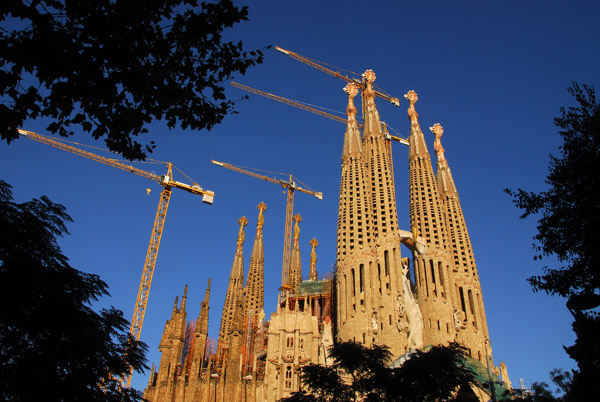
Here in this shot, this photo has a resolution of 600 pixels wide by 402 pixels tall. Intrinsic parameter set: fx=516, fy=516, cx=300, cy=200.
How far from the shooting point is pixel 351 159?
180 feet

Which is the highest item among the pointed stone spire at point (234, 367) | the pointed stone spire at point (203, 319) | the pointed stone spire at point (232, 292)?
the pointed stone spire at point (232, 292)

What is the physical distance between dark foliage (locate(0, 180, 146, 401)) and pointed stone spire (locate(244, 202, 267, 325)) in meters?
55.9

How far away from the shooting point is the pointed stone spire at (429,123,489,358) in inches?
1949

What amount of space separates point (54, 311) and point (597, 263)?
596 inches

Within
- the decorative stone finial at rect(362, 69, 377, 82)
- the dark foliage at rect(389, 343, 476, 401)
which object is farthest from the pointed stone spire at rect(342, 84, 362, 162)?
the dark foliage at rect(389, 343, 476, 401)

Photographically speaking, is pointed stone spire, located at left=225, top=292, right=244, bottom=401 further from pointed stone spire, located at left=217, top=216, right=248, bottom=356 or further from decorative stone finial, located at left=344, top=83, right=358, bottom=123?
decorative stone finial, located at left=344, top=83, right=358, bottom=123

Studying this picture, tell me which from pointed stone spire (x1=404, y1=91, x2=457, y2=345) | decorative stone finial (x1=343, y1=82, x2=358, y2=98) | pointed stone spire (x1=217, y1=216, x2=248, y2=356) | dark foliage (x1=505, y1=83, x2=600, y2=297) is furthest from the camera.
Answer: pointed stone spire (x1=217, y1=216, x2=248, y2=356)

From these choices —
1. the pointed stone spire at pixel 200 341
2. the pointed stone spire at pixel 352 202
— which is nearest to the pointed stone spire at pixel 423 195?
the pointed stone spire at pixel 352 202

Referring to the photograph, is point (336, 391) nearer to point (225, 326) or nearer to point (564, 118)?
point (564, 118)

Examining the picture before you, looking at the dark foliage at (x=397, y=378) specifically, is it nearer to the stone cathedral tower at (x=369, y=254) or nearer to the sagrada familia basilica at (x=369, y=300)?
the sagrada familia basilica at (x=369, y=300)

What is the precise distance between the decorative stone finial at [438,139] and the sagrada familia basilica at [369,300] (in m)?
3.53

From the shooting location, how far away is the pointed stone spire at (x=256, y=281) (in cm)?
7262

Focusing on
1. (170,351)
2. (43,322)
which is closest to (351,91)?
(170,351)

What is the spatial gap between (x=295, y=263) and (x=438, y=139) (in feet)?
89.9
